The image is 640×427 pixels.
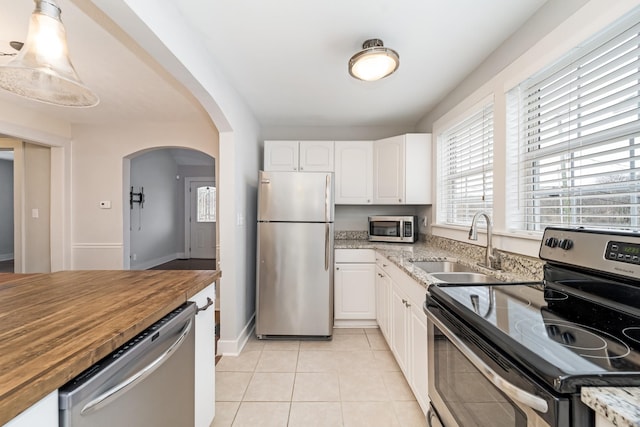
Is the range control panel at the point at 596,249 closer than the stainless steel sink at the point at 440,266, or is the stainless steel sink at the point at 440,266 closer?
the range control panel at the point at 596,249

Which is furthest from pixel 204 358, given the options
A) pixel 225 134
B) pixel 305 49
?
pixel 305 49

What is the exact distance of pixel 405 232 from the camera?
3156 mm

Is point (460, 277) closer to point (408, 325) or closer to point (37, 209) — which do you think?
point (408, 325)

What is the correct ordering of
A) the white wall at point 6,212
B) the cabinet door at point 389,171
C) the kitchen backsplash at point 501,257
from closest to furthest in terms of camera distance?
the kitchen backsplash at point 501,257 → the cabinet door at point 389,171 → the white wall at point 6,212

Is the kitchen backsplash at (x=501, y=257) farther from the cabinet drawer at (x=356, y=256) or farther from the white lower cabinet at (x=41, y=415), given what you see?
the white lower cabinet at (x=41, y=415)

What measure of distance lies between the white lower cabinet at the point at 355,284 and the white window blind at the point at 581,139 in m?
1.49

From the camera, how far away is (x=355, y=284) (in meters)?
2.98

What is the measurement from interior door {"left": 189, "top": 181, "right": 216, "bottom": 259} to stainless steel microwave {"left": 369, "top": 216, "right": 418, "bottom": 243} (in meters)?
5.00

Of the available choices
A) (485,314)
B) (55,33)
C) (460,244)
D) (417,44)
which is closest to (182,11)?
(55,33)

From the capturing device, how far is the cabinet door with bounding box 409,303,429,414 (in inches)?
62.2

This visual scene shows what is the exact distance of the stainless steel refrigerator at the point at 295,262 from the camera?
8.87ft

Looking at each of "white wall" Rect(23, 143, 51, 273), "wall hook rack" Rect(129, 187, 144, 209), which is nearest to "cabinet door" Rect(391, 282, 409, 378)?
"white wall" Rect(23, 143, 51, 273)

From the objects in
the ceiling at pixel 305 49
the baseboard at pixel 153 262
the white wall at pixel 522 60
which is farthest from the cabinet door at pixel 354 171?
the baseboard at pixel 153 262

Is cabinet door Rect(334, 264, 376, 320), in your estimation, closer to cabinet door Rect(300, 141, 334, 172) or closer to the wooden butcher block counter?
cabinet door Rect(300, 141, 334, 172)
